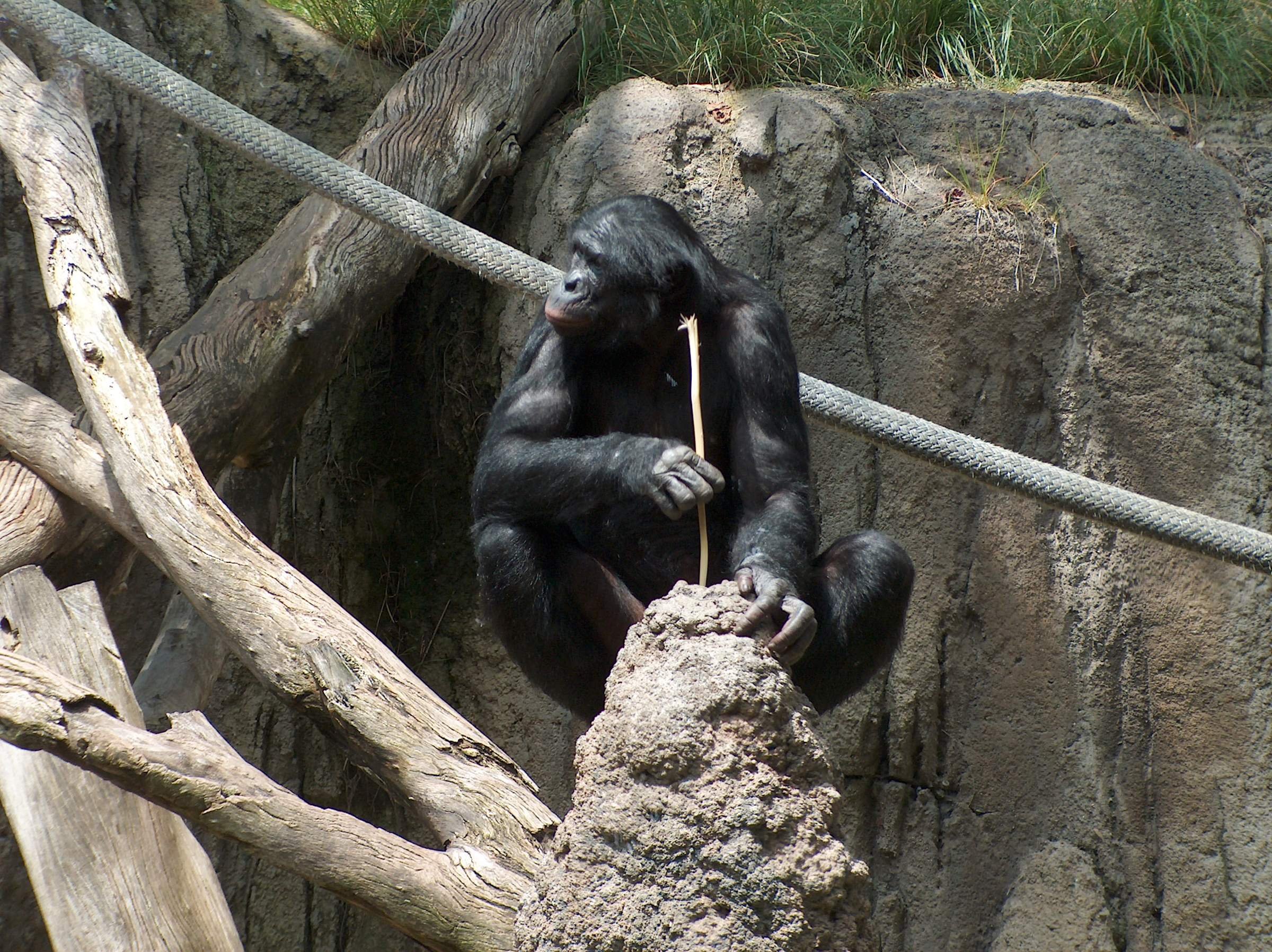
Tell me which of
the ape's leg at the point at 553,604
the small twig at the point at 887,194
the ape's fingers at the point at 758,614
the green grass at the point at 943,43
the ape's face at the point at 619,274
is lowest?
the ape's fingers at the point at 758,614

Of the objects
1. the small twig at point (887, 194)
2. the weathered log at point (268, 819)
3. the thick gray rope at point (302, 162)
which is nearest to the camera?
the weathered log at point (268, 819)

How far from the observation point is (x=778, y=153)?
185 inches

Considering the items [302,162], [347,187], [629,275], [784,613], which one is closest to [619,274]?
[629,275]

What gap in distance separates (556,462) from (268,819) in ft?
4.31

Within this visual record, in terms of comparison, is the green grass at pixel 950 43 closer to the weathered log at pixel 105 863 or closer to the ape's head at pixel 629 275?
the ape's head at pixel 629 275

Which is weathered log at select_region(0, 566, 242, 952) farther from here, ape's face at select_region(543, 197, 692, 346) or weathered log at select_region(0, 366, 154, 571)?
ape's face at select_region(543, 197, 692, 346)

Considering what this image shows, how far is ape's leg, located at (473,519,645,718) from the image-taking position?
A: 11.3 feet

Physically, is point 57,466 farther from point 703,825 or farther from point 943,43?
point 943,43

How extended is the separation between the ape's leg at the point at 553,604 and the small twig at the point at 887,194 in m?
1.99

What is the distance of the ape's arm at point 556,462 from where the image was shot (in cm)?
297

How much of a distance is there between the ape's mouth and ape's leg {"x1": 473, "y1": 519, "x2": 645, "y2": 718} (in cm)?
57

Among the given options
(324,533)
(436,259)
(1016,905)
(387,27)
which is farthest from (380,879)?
(387,27)

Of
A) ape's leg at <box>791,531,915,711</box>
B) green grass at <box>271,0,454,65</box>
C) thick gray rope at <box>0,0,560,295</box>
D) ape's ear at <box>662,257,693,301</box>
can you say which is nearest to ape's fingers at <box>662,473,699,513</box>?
ape's leg at <box>791,531,915,711</box>

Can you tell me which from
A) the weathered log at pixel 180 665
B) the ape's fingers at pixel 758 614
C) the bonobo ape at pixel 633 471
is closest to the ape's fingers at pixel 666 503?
the bonobo ape at pixel 633 471
